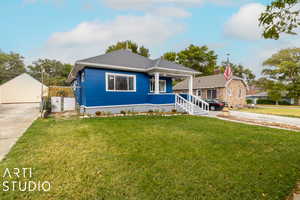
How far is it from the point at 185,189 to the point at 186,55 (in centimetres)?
3508

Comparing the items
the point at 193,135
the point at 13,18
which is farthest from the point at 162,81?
the point at 13,18

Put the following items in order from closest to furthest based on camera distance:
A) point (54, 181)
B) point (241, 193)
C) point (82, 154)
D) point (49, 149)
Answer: point (241, 193), point (54, 181), point (82, 154), point (49, 149)

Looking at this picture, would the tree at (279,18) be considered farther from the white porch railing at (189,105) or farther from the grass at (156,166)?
the white porch railing at (189,105)

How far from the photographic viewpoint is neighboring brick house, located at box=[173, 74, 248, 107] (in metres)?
19.8

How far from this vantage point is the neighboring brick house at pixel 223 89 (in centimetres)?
1975

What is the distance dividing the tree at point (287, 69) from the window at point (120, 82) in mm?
29504

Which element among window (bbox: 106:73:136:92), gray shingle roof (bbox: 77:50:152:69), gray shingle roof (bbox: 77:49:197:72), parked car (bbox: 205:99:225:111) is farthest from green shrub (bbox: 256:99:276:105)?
window (bbox: 106:73:136:92)

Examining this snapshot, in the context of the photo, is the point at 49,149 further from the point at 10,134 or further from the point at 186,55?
the point at 186,55

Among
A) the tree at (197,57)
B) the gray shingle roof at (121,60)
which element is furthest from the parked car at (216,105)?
the tree at (197,57)

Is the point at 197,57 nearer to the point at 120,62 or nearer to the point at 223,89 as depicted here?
the point at 223,89

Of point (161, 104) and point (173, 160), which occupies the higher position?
point (161, 104)

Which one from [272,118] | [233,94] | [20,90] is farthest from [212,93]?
[20,90]

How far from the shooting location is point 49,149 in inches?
148

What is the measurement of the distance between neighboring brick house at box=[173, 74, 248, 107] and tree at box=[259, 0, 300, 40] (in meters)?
17.9
